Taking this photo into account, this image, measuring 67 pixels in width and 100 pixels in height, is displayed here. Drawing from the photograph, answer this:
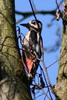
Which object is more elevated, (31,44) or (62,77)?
(31,44)

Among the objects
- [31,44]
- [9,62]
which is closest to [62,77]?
[9,62]

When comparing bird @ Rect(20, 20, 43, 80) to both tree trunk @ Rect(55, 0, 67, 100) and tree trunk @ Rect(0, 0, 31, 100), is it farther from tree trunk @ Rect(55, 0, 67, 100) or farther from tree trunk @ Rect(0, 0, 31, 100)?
tree trunk @ Rect(0, 0, 31, 100)

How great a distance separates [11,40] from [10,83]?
361 mm

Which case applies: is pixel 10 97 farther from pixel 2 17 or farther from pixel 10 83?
pixel 2 17

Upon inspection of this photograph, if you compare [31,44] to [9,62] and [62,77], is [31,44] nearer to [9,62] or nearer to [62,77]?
[62,77]

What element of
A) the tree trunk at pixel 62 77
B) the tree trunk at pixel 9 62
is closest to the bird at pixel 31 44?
the tree trunk at pixel 62 77

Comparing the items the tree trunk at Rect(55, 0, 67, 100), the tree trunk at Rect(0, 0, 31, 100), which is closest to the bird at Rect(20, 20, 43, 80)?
the tree trunk at Rect(55, 0, 67, 100)

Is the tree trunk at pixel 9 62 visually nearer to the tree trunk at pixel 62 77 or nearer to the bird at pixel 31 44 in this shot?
the tree trunk at pixel 62 77

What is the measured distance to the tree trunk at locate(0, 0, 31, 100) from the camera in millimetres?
2176

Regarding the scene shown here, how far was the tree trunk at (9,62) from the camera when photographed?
2176 mm

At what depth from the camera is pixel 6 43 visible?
2.39 m

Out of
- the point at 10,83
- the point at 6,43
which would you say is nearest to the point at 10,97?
the point at 10,83

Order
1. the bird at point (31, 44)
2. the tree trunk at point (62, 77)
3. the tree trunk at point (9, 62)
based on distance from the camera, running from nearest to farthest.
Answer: the tree trunk at point (9, 62)
the tree trunk at point (62, 77)
the bird at point (31, 44)

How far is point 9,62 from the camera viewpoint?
2.28m
